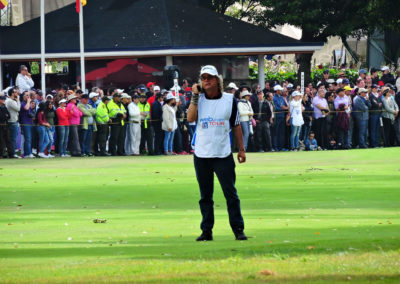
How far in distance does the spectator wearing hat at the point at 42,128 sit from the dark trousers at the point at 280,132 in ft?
25.8

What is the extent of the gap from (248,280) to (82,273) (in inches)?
62.7

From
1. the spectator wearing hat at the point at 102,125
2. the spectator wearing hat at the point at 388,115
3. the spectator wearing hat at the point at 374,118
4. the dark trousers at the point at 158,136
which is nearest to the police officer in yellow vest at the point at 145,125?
the dark trousers at the point at 158,136

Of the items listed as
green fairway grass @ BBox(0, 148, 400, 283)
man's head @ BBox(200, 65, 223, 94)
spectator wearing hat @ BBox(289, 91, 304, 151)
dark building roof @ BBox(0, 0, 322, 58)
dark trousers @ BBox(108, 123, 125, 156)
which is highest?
dark building roof @ BBox(0, 0, 322, 58)

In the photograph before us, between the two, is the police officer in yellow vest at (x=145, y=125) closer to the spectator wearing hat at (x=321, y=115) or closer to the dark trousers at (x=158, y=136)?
the dark trousers at (x=158, y=136)

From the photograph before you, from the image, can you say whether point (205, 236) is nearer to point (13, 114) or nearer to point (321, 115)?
point (13, 114)

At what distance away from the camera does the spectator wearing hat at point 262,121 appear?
108 feet

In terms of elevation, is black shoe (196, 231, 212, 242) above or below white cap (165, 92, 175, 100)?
below

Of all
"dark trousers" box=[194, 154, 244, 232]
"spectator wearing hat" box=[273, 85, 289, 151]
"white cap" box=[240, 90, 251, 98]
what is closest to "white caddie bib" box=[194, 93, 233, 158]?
"dark trousers" box=[194, 154, 244, 232]

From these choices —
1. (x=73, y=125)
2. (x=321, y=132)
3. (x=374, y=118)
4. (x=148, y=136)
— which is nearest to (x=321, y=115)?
(x=321, y=132)

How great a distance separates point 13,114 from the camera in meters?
29.6

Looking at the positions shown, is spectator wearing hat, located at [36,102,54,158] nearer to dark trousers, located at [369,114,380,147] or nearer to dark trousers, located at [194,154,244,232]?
dark trousers, located at [369,114,380,147]

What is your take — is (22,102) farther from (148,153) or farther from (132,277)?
(132,277)

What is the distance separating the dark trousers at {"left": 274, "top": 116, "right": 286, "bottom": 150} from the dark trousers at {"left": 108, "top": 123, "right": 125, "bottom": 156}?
207 inches

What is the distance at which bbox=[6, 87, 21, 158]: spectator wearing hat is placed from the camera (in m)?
29.4
